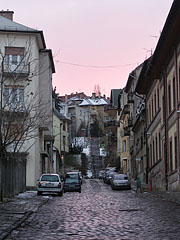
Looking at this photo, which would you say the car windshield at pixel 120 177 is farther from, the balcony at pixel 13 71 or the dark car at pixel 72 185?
the balcony at pixel 13 71

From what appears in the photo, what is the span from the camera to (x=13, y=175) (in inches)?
1053

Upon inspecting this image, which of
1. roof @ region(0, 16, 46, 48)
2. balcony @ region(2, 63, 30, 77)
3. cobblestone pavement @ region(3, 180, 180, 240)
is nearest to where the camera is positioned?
cobblestone pavement @ region(3, 180, 180, 240)

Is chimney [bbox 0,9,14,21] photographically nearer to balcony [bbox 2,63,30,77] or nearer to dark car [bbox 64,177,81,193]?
balcony [bbox 2,63,30,77]

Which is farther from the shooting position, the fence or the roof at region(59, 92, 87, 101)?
the roof at region(59, 92, 87, 101)

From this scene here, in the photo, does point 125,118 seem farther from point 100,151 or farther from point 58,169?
point 100,151

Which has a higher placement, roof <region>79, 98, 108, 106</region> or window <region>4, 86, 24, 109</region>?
roof <region>79, 98, 108, 106</region>

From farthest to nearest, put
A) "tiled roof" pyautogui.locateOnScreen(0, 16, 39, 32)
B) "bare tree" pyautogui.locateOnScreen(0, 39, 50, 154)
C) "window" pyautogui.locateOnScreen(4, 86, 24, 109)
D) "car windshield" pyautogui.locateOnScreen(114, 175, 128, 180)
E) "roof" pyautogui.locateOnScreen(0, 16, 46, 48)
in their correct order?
1. "car windshield" pyautogui.locateOnScreen(114, 175, 128, 180)
2. "tiled roof" pyautogui.locateOnScreen(0, 16, 39, 32)
3. "roof" pyautogui.locateOnScreen(0, 16, 46, 48)
4. "window" pyautogui.locateOnScreen(4, 86, 24, 109)
5. "bare tree" pyautogui.locateOnScreen(0, 39, 50, 154)

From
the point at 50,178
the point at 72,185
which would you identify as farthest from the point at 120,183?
the point at 50,178

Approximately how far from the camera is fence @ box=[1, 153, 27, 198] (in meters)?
24.1

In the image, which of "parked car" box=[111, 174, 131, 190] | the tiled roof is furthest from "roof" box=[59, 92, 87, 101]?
the tiled roof

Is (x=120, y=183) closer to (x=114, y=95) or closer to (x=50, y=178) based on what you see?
(x=50, y=178)

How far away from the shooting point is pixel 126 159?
235 feet

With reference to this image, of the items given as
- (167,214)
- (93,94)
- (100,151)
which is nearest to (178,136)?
(167,214)

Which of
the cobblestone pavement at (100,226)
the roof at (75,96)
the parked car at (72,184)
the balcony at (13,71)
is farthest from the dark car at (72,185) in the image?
the roof at (75,96)
